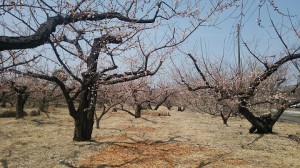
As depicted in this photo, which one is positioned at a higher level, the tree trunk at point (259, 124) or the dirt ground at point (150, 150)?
the tree trunk at point (259, 124)

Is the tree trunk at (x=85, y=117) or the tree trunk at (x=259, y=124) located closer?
the tree trunk at (x=85, y=117)

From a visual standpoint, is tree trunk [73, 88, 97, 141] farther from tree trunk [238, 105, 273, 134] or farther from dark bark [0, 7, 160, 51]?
tree trunk [238, 105, 273, 134]

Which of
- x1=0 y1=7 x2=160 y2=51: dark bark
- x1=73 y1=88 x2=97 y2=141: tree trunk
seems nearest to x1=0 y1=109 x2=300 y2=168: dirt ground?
x1=73 y1=88 x2=97 y2=141: tree trunk

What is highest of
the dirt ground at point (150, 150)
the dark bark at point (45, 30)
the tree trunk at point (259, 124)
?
the dark bark at point (45, 30)

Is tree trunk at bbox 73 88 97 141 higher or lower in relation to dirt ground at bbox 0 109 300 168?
higher

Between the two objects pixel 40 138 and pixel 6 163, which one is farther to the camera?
pixel 40 138

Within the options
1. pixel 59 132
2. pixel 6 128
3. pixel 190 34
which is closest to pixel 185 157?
pixel 190 34

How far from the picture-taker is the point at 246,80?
1853cm

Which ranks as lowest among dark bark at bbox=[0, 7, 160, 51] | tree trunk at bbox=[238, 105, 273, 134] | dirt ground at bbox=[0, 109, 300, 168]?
dirt ground at bbox=[0, 109, 300, 168]

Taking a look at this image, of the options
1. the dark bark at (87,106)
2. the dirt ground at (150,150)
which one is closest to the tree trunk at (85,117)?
the dark bark at (87,106)

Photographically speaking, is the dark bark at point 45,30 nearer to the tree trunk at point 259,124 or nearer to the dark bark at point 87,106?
the dark bark at point 87,106

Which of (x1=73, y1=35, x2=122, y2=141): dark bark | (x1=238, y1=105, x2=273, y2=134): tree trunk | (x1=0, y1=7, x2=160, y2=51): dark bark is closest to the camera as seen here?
(x1=0, y1=7, x2=160, y2=51): dark bark

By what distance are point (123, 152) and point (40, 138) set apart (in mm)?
5317

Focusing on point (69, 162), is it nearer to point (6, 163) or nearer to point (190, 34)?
point (6, 163)
